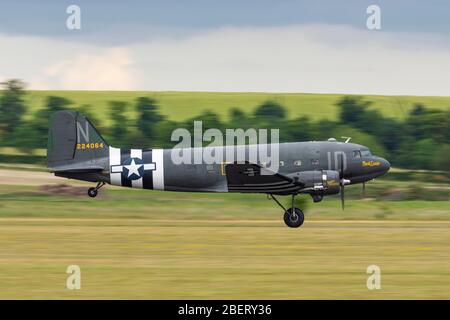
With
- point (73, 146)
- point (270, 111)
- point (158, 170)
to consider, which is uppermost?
point (270, 111)

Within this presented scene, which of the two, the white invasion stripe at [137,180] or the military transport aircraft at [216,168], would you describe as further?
the white invasion stripe at [137,180]

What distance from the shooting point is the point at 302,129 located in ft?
205

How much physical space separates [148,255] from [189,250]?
5.34 ft

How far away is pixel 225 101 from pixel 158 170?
7660 cm

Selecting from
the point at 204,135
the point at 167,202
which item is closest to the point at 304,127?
the point at 204,135

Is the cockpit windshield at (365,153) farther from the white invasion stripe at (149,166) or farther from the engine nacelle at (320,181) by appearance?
the white invasion stripe at (149,166)

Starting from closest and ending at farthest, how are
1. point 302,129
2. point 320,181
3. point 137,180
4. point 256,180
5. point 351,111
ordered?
point 320,181
point 256,180
point 137,180
point 302,129
point 351,111

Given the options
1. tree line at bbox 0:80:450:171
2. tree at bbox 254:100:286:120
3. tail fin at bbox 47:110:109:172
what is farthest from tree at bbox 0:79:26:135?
tail fin at bbox 47:110:109:172

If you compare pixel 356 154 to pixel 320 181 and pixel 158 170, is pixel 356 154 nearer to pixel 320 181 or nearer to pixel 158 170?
pixel 320 181

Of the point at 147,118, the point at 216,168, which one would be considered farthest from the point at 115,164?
the point at 147,118

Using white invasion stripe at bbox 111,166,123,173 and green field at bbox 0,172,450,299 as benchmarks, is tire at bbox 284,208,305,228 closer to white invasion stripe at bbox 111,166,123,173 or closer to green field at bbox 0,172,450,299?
green field at bbox 0,172,450,299

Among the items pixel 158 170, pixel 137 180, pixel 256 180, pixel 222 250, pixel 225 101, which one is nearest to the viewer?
pixel 222 250

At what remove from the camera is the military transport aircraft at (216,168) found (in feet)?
104

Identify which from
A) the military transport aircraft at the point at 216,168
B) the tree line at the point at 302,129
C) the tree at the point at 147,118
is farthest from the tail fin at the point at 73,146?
the tree at the point at 147,118
